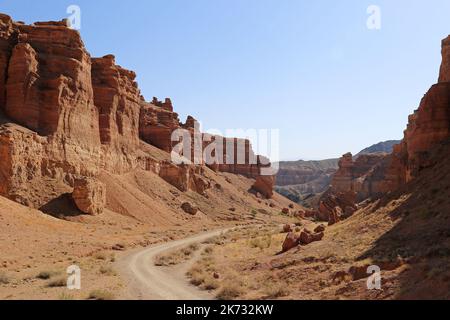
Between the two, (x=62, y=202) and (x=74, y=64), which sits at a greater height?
(x=74, y=64)

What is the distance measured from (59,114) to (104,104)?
13.3 meters

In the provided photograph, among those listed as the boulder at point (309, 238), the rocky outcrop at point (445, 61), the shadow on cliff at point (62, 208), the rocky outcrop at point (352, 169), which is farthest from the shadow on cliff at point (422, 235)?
the rocky outcrop at point (352, 169)

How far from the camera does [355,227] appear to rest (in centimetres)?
2441

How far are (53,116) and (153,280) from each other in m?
28.6

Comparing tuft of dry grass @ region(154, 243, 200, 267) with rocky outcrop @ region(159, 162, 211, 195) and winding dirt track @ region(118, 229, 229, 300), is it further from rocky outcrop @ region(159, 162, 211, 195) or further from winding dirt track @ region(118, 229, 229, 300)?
rocky outcrop @ region(159, 162, 211, 195)

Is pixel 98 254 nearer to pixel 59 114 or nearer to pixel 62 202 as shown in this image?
pixel 62 202

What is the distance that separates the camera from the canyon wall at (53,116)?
1486 inches

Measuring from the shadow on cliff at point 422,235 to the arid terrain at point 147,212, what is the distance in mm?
76

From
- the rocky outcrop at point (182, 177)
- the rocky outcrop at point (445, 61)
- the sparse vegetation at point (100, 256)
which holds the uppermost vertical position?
the rocky outcrop at point (445, 61)

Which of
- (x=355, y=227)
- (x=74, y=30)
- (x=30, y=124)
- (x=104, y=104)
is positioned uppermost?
(x=74, y=30)

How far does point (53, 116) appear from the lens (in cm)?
4269

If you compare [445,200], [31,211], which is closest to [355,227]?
[445,200]

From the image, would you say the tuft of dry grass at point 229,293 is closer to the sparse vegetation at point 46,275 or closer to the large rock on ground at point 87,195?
the sparse vegetation at point 46,275

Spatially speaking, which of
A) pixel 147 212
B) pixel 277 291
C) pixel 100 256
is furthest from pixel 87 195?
pixel 277 291
